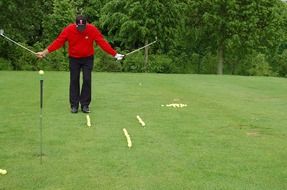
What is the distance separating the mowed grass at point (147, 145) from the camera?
662 centimetres

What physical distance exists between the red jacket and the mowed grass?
134 centimetres

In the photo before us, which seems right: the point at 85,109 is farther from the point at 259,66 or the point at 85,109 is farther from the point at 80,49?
the point at 259,66

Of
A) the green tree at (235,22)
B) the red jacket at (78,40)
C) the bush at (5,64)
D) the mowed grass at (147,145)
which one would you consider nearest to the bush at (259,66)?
the green tree at (235,22)

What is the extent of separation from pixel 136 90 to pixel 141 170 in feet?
34.4

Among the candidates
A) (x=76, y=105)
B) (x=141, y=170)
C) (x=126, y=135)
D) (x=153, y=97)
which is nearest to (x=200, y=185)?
(x=141, y=170)

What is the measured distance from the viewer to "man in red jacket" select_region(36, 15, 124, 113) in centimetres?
1195

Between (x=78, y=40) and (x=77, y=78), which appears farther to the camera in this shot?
(x=77, y=78)

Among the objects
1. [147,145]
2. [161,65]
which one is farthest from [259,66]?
[147,145]

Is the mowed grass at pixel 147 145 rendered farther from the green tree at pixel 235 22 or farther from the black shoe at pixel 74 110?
the green tree at pixel 235 22

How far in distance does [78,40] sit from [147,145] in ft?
14.0

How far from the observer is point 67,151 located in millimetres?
8055

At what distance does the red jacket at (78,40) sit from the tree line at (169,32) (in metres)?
24.1

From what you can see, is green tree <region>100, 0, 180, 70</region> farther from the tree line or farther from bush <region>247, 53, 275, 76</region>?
bush <region>247, 53, 275, 76</region>

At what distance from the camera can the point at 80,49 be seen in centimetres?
1212
